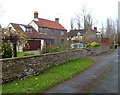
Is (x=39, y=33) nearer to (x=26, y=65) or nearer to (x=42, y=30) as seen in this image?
(x=42, y=30)

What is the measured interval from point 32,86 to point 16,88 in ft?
2.30

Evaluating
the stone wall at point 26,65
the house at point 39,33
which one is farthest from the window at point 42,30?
the stone wall at point 26,65

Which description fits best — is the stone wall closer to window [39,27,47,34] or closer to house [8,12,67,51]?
house [8,12,67,51]

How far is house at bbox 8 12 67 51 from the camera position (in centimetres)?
2434

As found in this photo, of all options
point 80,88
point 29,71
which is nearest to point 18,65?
point 29,71

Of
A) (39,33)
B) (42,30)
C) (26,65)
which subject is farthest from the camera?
(42,30)

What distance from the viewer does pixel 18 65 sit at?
638 centimetres

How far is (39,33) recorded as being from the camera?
91.8ft

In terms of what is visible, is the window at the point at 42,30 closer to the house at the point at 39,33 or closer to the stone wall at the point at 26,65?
the house at the point at 39,33

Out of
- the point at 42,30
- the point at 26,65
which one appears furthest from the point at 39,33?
the point at 26,65

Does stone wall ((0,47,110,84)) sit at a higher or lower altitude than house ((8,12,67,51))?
lower

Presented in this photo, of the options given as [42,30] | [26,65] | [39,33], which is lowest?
[26,65]

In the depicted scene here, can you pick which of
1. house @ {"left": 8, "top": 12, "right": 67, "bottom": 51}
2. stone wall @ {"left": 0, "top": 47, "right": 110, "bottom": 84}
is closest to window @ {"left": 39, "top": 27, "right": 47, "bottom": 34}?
house @ {"left": 8, "top": 12, "right": 67, "bottom": 51}

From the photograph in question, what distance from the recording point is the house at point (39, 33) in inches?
958
